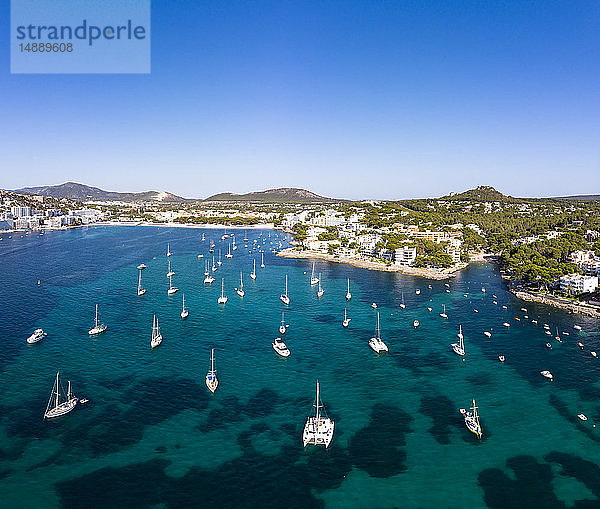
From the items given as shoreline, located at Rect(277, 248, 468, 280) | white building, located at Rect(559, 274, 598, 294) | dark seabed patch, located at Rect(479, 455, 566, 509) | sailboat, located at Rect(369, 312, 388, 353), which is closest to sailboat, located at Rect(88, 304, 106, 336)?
sailboat, located at Rect(369, 312, 388, 353)

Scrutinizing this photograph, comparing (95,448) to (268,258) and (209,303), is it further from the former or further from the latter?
(268,258)

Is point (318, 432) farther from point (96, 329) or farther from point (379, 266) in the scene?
point (379, 266)

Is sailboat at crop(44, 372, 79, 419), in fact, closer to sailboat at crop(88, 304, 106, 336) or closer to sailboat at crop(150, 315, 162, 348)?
sailboat at crop(150, 315, 162, 348)

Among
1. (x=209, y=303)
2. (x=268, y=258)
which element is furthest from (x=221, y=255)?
(x=209, y=303)

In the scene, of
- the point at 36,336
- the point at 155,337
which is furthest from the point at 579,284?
the point at 36,336

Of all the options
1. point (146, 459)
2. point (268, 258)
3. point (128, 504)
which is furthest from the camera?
point (268, 258)

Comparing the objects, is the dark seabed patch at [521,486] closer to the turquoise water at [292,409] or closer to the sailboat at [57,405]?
the turquoise water at [292,409]
